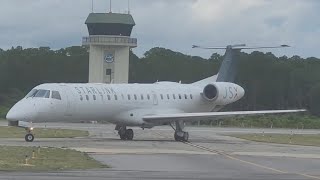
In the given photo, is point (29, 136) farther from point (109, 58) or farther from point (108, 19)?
point (108, 19)

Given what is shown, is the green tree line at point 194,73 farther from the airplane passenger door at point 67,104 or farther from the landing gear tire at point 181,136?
the airplane passenger door at point 67,104

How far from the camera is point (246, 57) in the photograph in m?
102

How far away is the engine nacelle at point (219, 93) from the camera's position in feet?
162

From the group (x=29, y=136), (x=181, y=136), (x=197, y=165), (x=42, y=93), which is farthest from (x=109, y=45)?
(x=197, y=165)

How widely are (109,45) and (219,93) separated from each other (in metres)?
58.3

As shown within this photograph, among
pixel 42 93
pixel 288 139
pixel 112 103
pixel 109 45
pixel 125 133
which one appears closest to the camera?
pixel 42 93

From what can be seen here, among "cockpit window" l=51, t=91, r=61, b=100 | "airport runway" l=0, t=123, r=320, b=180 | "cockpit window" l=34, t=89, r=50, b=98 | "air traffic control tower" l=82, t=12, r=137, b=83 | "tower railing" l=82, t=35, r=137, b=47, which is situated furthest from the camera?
"tower railing" l=82, t=35, r=137, b=47

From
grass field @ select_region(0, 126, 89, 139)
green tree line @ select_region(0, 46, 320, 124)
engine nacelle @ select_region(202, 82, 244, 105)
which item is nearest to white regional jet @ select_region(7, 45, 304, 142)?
engine nacelle @ select_region(202, 82, 244, 105)

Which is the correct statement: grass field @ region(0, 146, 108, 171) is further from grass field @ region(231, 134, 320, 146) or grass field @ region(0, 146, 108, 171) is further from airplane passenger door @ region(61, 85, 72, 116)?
grass field @ region(231, 134, 320, 146)

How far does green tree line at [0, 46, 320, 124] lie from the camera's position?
4146 inches

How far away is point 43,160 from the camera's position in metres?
25.8

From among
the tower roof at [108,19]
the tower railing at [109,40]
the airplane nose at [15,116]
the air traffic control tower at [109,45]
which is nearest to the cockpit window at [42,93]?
the airplane nose at [15,116]

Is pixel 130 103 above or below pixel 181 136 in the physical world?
above

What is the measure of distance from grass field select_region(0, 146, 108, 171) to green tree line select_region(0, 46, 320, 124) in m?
65.9
